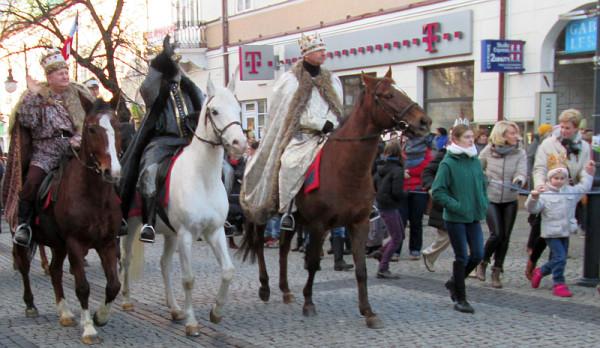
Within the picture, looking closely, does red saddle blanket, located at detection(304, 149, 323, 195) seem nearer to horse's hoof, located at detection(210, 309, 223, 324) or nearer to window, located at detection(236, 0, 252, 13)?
horse's hoof, located at detection(210, 309, 223, 324)

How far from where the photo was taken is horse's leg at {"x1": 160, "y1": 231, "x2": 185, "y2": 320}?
712 cm

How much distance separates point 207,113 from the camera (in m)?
6.47

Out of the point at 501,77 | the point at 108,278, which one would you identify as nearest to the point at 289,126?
the point at 108,278

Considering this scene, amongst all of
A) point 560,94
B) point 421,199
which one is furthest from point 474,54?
point 421,199

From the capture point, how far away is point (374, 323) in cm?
663

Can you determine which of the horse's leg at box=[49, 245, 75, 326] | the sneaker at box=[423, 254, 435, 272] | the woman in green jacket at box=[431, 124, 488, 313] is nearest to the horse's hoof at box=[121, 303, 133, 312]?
the horse's leg at box=[49, 245, 75, 326]

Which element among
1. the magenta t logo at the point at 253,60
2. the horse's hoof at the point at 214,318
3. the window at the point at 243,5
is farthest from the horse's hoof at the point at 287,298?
the window at the point at 243,5

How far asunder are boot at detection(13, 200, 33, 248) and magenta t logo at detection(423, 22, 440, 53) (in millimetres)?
13220

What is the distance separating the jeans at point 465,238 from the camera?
7211 mm

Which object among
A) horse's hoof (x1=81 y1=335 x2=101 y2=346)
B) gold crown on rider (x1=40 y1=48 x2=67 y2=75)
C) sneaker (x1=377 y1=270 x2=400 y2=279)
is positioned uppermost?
gold crown on rider (x1=40 y1=48 x2=67 y2=75)

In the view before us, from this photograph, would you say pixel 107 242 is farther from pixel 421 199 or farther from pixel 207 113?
pixel 421 199

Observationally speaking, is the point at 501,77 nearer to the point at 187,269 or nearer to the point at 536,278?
the point at 536,278

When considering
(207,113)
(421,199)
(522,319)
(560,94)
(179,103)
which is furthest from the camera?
(560,94)

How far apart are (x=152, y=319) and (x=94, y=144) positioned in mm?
2097
